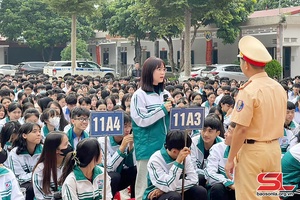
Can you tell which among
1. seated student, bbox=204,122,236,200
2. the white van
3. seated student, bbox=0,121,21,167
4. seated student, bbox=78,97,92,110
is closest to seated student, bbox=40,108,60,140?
seated student, bbox=0,121,21,167

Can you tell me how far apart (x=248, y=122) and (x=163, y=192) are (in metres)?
1.36

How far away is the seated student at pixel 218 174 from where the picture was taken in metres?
5.34

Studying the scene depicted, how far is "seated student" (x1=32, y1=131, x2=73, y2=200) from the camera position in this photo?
4.82 metres

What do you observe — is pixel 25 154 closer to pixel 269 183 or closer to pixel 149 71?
pixel 149 71

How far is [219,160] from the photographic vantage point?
17.9 feet

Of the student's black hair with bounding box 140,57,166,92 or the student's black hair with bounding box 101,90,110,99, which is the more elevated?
the student's black hair with bounding box 140,57,166,92

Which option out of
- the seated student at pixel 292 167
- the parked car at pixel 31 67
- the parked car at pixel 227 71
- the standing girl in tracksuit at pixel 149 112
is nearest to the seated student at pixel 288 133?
the seated student at pixel 292 167

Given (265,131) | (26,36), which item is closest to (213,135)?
(265,131)

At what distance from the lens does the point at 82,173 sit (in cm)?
446

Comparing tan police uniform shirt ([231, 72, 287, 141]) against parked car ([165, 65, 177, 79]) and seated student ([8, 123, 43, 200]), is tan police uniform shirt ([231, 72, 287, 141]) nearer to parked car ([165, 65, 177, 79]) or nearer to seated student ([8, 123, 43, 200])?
seated student ([8, 123, 43, 200])

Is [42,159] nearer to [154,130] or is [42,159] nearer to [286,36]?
[154,130]

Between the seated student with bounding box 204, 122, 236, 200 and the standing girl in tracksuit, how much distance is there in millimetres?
671

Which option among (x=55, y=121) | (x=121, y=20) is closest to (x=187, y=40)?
(x=121, y=20)

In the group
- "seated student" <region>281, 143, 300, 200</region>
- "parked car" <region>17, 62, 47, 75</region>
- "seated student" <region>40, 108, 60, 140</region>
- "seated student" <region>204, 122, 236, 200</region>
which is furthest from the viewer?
"parked car" <region>17, 62, 47, 75</region>
